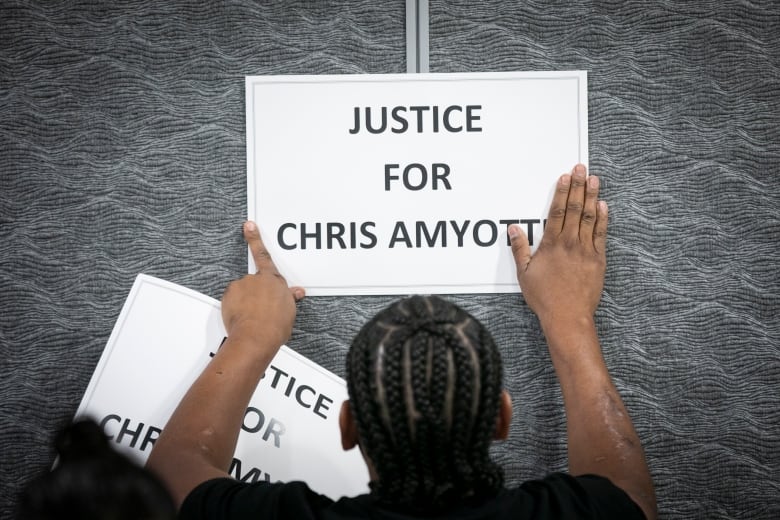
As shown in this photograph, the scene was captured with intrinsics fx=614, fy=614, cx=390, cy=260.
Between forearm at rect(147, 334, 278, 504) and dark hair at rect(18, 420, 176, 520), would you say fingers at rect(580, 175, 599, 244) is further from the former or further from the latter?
dark hair at rect(18, 420, 176, 520)

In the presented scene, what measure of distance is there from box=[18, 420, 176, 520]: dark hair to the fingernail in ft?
1.67

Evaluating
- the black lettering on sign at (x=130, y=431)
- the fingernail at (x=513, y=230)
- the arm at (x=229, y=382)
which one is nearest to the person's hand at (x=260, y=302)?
the arm at (x=229, y=382)

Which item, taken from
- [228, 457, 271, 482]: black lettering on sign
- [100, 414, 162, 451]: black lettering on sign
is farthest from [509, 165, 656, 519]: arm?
[100, 414, 162, 451]: black lettering on sign

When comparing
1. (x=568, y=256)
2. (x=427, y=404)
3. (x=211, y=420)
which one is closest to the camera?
(x=427, y=404)

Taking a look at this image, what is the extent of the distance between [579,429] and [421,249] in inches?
10.8

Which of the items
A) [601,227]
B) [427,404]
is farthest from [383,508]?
[601,227]

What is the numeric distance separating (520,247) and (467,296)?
89 millimetres

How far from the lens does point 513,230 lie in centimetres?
75

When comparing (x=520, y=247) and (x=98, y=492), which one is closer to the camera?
(x=98, y=492)

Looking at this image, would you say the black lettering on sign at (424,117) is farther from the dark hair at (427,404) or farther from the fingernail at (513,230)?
the dark hair at (427,404)

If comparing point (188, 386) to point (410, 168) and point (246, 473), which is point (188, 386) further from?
point (410, 168)

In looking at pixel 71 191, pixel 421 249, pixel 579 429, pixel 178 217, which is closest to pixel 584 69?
pixel 421 249

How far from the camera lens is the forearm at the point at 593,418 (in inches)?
23.4

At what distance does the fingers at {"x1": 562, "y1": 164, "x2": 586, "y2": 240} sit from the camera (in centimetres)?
74
